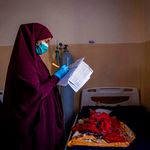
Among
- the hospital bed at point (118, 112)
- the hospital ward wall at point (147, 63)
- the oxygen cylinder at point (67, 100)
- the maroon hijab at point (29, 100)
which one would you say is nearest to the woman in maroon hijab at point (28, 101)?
the maroon hijab at point (29, 100)

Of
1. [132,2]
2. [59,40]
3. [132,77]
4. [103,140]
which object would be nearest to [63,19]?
[59,40]

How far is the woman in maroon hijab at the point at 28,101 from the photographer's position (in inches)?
60.1

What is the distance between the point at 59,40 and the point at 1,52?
30.1 inches

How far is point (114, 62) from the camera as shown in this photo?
2.68 m

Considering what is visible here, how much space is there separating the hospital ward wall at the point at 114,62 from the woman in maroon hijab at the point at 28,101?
1046 mm

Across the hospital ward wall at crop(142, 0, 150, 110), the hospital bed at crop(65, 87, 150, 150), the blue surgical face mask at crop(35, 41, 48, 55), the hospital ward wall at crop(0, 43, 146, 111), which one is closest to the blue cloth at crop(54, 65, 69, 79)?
the blue surgical face mask at crop(35, 41, 48, 55)

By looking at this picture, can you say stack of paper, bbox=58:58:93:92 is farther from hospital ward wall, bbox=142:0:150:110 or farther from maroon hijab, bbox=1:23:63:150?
hospital ward wall, bbox=142:0:150:110

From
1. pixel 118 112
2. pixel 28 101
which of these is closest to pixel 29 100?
pixel 28 101

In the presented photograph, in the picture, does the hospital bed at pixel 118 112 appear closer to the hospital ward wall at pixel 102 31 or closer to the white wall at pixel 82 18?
the hospital ward wall at pixel 102 31

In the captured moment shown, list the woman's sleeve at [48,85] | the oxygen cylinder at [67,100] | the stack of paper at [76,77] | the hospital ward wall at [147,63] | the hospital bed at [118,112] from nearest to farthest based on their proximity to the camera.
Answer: the hospital bed at [118,112]
the woman's sleeve at [48,85]
the stack of paper at [76,77]
the hospital ward wall at [147,63]
the oxygen cylinder at [67,100]

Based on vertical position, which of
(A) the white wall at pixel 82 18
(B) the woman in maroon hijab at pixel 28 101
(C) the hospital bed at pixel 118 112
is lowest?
(C) the hospital bed at pixel 118 112

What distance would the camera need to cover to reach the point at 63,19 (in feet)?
8.89

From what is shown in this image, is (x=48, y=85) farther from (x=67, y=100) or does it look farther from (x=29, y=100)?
(x=67, y=100)

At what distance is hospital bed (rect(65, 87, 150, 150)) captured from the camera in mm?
1474
